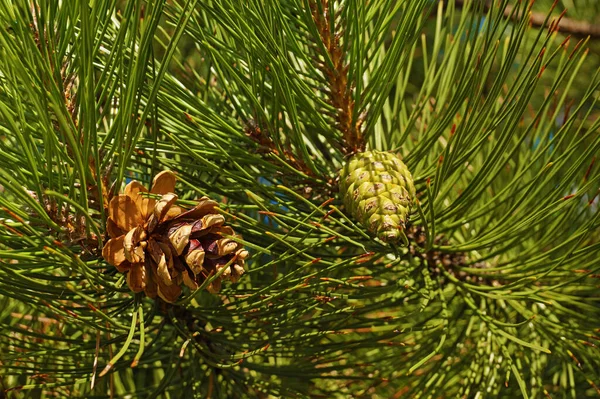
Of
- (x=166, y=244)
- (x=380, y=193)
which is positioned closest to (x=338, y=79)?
(x=380, y=193)

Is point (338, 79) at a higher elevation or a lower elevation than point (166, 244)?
higher

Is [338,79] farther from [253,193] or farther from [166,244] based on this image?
[166,244]

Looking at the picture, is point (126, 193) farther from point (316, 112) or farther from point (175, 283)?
point (316, 112)

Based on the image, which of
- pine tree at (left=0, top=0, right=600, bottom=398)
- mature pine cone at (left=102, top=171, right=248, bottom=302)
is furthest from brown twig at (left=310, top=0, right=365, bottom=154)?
mature pine cone at (left=102, top=171, right=248, bottom=302)

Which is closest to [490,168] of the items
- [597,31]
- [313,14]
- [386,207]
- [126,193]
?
[386,207]

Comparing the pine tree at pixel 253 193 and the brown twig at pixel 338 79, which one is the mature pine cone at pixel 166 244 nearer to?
the pine tree at pixel 253 193

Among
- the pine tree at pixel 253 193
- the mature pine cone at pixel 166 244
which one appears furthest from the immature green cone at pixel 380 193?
the mature pine cone at pixel 166 244

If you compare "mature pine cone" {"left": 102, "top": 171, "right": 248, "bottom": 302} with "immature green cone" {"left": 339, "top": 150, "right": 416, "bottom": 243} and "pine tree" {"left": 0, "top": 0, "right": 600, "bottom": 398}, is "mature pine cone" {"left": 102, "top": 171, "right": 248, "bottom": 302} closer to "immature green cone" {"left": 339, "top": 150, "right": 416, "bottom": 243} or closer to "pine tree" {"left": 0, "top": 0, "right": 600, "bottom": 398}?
"pine tree" {"left": 0, "top": 0, "right": 600, "bottom": 398}
